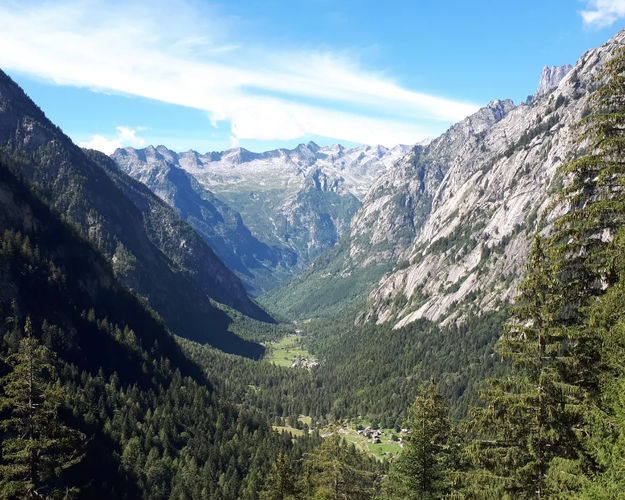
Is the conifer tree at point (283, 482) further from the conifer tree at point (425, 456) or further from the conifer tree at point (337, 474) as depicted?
the conifer tree at point (425, 456)

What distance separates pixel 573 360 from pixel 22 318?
543 feet

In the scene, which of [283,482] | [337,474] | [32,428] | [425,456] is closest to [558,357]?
[425,456]

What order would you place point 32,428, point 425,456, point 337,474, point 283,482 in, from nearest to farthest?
point 32,428, point 425,456, point 337,474, point 283,482

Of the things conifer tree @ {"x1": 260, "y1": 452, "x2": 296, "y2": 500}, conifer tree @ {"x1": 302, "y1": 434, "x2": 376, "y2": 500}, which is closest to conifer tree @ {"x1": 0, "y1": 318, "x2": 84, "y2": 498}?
conifer tree @ {"x1": 302, "y1": 434, "x2": 376, "y2": 500}

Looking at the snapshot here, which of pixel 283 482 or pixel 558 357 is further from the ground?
pixel 558 357

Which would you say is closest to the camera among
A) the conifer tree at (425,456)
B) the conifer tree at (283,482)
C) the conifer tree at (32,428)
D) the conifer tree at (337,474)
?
the conifer tree at (32,428)

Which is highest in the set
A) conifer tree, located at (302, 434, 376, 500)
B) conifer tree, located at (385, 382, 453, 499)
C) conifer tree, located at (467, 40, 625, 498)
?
conifer tree, located at (467, 40, 625, 498)

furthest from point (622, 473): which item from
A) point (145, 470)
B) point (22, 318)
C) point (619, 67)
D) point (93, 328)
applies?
point (93, 328)

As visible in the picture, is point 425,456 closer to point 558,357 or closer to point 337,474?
point 337,474

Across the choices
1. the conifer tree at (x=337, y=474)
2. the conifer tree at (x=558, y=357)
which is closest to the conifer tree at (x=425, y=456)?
the conifer tree at (x=337, y=474)

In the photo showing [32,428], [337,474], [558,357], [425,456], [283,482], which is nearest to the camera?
[558,357]

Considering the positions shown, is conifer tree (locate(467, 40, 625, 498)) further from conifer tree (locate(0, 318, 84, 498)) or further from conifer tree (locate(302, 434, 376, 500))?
conifer tree (locate(302, 434, 376, 500))

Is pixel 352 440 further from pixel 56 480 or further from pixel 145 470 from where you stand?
pixel 56 480

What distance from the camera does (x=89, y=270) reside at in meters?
199
